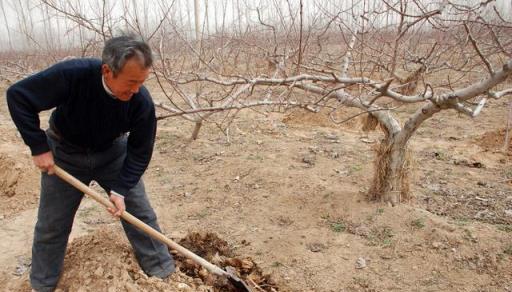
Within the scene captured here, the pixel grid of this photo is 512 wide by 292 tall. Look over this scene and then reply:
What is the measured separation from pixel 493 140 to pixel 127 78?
234 inches

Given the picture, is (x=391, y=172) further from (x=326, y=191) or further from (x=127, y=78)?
(x=127, y=78)

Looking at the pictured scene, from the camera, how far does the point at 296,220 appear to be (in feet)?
11.4

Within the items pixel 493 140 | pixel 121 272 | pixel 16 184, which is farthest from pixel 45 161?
pixel 493 140

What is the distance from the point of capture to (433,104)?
2762 millimetres

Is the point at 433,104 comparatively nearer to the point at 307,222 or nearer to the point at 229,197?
the point at 307,222

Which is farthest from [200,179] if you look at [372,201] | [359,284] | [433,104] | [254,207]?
[433,104]

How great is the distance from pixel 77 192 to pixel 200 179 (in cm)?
230

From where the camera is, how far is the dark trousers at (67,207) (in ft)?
7.00

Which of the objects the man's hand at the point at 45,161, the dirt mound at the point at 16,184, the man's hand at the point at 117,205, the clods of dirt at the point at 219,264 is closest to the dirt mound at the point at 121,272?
the clods of dirt at the point at 219,264

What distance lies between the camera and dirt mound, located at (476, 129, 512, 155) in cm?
597

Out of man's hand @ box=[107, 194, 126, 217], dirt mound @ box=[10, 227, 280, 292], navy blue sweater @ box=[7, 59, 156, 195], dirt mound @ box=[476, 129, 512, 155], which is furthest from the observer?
dirt mound @ box=[476, 129, 512, 155]

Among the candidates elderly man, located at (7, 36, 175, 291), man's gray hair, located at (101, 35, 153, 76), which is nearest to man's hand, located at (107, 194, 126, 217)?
elderly man, located at (7, 36, 175, 291)

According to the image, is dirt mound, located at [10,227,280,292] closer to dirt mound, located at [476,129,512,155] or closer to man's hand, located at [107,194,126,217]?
man's hand, located at [107,194,126,217]

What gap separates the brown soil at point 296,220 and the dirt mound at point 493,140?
219 mm
